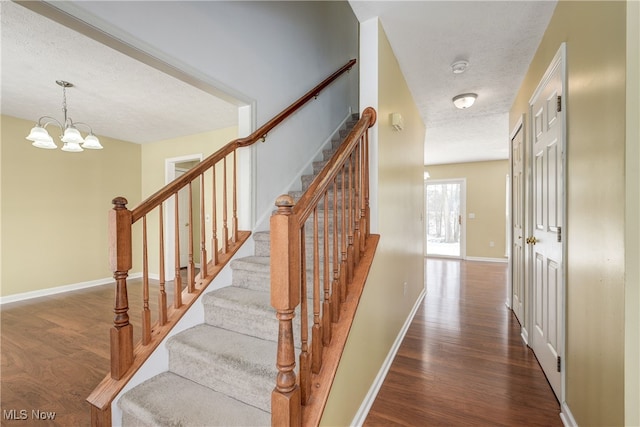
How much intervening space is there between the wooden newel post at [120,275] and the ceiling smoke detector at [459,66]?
2.68m

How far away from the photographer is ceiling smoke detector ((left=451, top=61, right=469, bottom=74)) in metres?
2.47

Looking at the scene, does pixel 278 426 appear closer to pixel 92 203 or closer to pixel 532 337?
pixel 532 337

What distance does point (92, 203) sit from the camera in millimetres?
4605

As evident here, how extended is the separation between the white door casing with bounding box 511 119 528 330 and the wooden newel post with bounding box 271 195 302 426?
2468mm

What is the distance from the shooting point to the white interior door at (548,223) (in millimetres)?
1714

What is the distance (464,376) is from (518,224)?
172 centimetres

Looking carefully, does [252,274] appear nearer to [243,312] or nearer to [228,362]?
[243,312]

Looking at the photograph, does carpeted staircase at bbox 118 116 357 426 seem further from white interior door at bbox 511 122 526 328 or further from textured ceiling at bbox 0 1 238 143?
white interior door at bbox 511 122 526 328

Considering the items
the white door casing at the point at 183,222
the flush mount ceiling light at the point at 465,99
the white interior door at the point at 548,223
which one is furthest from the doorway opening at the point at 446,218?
the white door casing at the point at 183,222

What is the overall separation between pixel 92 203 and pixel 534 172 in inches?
227

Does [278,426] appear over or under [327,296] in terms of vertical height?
under

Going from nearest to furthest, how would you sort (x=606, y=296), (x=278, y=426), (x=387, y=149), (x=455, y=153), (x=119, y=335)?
Result: (x=278, y=426)
(x=606, y=296)
(x=119, y=335)
(x=387, y=149)
(x=455, y=153)

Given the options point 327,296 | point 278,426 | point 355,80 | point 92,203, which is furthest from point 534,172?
point 92,203

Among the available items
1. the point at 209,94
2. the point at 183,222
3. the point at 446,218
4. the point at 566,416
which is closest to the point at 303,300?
the point at 566,416
